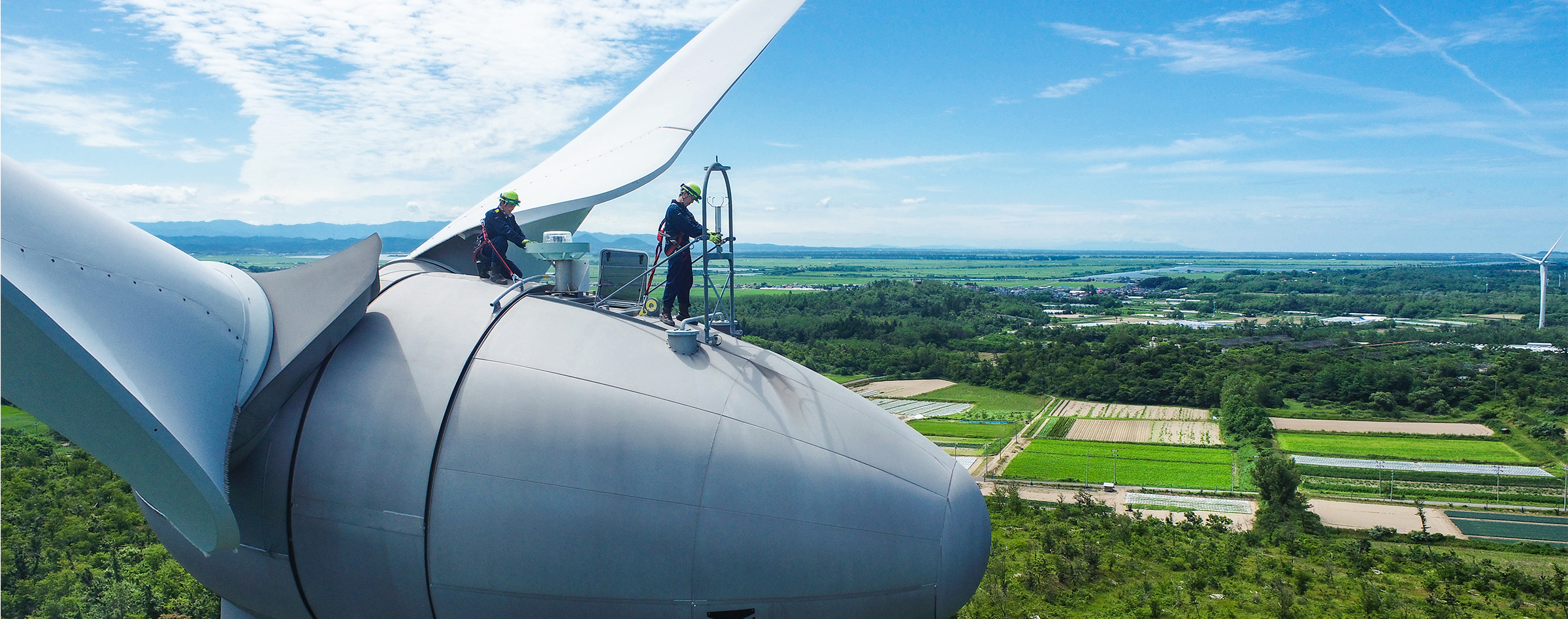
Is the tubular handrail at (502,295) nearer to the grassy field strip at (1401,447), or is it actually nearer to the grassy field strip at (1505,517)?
the grassy field strip at (1505,517)

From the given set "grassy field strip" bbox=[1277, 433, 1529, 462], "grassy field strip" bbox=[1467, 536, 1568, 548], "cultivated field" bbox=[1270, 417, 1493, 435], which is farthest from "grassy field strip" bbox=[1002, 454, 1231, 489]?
"cultivated field" bbox=[1270, 417, 1493, 435]

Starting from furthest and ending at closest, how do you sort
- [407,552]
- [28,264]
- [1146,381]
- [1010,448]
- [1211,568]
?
[1146,381], [1010,448], [1211,568], [407,552], [28,264]

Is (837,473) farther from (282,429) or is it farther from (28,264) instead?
(28,264)

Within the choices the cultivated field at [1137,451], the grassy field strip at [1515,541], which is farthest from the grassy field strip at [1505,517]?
the cultivated field at [1137,451]

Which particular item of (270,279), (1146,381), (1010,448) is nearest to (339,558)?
(270,279)

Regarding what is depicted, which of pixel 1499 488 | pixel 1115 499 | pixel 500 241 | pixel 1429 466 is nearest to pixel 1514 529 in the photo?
pixel 1499 488
